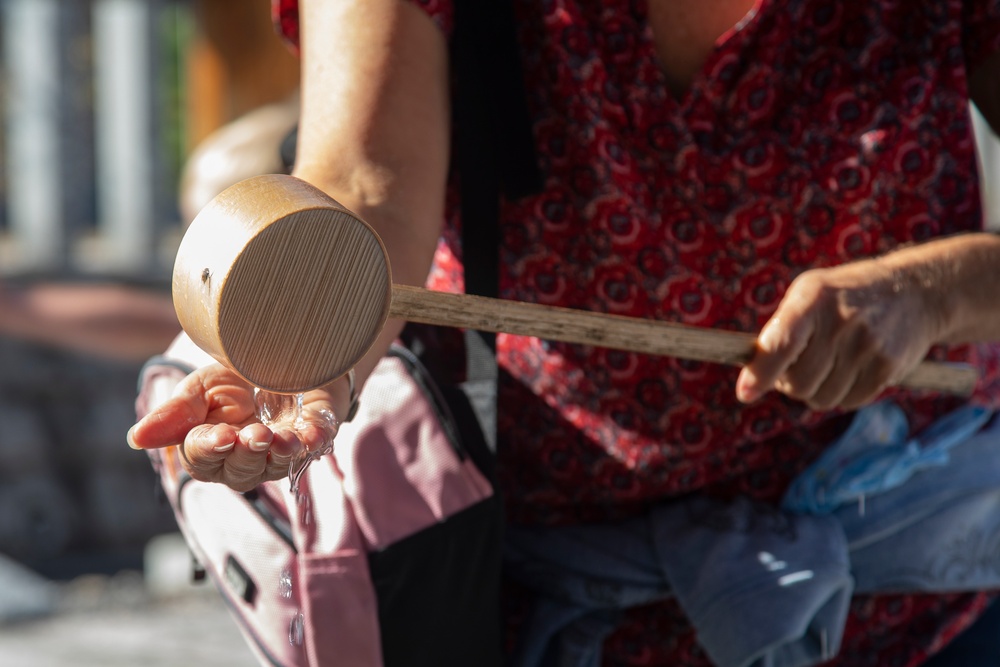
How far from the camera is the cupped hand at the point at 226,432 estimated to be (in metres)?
0.82

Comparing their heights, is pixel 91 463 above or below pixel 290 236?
below

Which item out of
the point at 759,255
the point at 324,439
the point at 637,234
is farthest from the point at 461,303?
the point at 759,255

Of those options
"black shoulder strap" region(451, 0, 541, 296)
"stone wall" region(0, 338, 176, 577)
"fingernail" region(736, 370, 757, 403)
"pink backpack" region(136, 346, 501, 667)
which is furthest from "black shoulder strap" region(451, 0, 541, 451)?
"stone wall" region(0, 338, 176, 577)

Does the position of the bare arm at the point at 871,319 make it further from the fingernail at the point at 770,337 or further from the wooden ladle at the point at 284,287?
the wooden ladle at the point at 284,287

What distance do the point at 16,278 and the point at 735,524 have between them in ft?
14.0

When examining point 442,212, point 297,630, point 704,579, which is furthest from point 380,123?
point 704,579

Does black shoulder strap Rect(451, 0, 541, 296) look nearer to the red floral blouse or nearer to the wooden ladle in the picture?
the red floral blouse

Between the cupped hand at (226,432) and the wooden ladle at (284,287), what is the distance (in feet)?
0.13

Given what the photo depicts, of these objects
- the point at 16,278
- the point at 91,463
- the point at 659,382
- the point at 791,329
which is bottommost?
the point at 91,463

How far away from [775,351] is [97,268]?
4.45 m

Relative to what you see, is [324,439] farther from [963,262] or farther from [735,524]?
[963,262]

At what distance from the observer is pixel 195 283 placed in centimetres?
84

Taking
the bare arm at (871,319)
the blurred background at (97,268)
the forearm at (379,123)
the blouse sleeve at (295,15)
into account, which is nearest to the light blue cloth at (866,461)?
the bare arm at (871,319)

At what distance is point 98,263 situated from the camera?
5070mm
